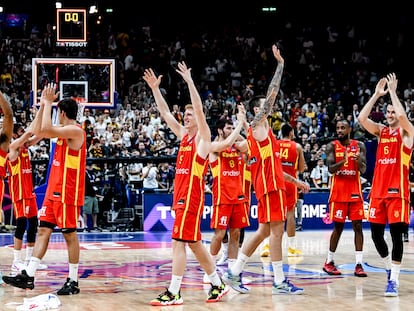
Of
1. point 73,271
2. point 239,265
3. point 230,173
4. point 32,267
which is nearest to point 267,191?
point 239,265

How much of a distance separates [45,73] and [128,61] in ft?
37.1

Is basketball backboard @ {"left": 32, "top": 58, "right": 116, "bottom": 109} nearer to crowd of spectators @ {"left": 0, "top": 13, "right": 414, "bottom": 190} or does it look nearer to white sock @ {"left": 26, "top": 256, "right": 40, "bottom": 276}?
crowd of spectators @ {"left": 0, "top": 13, "right": 414, "bottom": 190}

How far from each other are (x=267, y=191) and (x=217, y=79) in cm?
2040

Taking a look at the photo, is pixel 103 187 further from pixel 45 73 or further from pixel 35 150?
pixel 45 73

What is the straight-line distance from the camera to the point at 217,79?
29.9 m

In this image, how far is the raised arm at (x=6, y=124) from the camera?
27.8 feet

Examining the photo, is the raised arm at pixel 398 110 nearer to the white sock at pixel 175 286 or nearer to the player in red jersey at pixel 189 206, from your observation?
the player in red jersey at pixel 189 206

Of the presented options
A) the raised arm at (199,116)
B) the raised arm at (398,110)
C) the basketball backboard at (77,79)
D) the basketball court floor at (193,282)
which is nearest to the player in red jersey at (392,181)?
the raised arm at (398,110)

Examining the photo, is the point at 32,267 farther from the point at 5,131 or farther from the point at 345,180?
the point at 345,180

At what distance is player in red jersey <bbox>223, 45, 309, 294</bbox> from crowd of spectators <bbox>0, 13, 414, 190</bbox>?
10.7 meters

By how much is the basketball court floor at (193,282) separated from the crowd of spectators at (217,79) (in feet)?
20.8

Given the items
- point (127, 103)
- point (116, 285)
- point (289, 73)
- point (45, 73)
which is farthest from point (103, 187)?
point (289, 73)

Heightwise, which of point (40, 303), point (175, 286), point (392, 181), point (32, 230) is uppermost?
point (392, 181)

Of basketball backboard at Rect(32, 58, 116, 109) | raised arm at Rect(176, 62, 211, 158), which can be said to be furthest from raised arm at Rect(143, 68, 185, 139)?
basketball backboard at Rect(32, 58, 116, 109)
